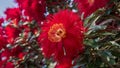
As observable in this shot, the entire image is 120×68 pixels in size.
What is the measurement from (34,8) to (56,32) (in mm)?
797

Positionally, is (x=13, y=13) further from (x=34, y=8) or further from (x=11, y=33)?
(x=34, y=8)

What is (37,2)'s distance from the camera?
2.88 m

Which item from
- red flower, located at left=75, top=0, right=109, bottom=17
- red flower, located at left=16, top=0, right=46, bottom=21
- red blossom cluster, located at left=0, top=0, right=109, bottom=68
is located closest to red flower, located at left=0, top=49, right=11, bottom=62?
red blossom cluster, located at left=0, top=0, right=109, bottom=68

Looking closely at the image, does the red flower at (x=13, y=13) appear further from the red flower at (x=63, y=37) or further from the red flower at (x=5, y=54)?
the red flower at (x=63, y=37)

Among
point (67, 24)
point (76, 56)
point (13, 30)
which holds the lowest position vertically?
point (76, 56)

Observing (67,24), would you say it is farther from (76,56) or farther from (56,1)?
(56,1)

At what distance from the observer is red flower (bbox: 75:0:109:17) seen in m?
2.27

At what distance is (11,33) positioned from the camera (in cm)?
302

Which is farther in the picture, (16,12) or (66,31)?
(16,12)

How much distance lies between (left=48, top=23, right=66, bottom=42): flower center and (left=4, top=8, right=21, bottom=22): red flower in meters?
1.08

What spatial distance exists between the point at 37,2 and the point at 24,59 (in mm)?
391

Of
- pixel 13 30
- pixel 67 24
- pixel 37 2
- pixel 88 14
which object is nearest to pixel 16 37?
pixel 13 30

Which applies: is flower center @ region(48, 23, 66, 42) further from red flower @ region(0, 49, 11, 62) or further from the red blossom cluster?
red flower @ region(0, 49, 11, 62)

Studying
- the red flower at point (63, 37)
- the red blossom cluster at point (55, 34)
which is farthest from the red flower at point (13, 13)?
the red flower at point (63, 37)
